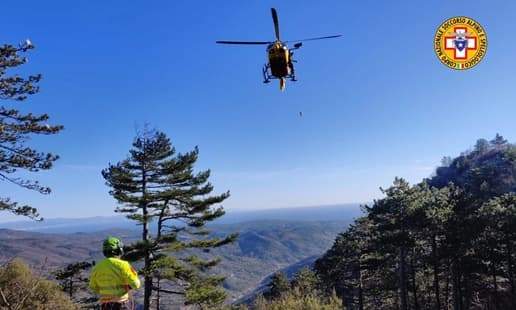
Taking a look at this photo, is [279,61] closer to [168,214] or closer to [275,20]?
[275,20]

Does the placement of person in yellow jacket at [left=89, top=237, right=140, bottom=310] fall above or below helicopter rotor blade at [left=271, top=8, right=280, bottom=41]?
below

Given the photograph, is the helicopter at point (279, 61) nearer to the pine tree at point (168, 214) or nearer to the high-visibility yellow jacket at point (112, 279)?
the high-visibility yellow jacket at point (112, 279)

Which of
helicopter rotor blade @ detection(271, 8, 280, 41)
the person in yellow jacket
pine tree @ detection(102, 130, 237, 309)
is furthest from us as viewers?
pine tree @ detection(102, 130, 237, 309)

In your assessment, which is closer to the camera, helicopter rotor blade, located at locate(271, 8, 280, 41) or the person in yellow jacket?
the person in yellow jacket

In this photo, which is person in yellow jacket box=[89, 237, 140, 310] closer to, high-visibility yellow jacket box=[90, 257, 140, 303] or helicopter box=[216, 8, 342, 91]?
high-visibility yellow jacket box=[90, 257, 140, 303]

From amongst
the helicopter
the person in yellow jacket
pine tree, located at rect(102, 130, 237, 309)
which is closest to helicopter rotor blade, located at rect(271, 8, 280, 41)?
the helicopter

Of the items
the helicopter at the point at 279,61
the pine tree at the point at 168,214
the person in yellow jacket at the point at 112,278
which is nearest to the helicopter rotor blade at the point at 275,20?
the helicopter at the point at 279,61
